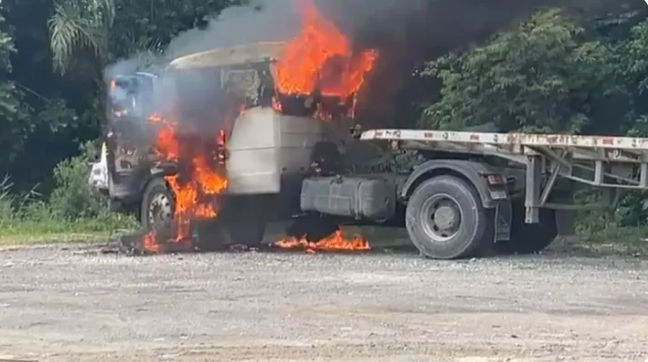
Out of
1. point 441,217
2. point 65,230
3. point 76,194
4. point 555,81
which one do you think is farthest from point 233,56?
point 76,194

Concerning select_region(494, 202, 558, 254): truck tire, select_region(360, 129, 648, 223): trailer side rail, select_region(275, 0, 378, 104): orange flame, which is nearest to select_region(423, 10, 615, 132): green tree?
select_region(275, 0, 378, 104): orange flame

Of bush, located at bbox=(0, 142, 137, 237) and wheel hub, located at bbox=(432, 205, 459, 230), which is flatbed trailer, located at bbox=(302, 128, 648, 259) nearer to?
wheel hub, located at bbox=(432, 205, 459, 230)

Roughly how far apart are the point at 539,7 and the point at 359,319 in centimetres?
897

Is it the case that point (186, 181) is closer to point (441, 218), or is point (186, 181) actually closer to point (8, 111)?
point (441, 218)

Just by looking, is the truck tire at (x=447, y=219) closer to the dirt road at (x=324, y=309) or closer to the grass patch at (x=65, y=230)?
the dirt road at (x=324, y=309)

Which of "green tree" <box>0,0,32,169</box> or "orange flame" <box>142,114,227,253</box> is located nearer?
"orange flame" <box>142,114,227,253</box>

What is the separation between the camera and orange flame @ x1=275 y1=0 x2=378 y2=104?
50.6 feet

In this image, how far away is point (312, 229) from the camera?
16.3 metres

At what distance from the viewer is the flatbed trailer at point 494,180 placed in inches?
517

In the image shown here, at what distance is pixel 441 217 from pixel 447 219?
84 millimetres

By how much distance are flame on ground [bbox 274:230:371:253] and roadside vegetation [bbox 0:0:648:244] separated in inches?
93.9

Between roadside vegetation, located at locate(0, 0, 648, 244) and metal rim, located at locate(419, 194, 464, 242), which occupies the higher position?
roadside vegetation, located at locate(0, 0, 648, 244)

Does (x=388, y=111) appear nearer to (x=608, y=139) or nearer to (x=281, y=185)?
(x=281, y=185)

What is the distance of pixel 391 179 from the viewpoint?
14914 millimetres
